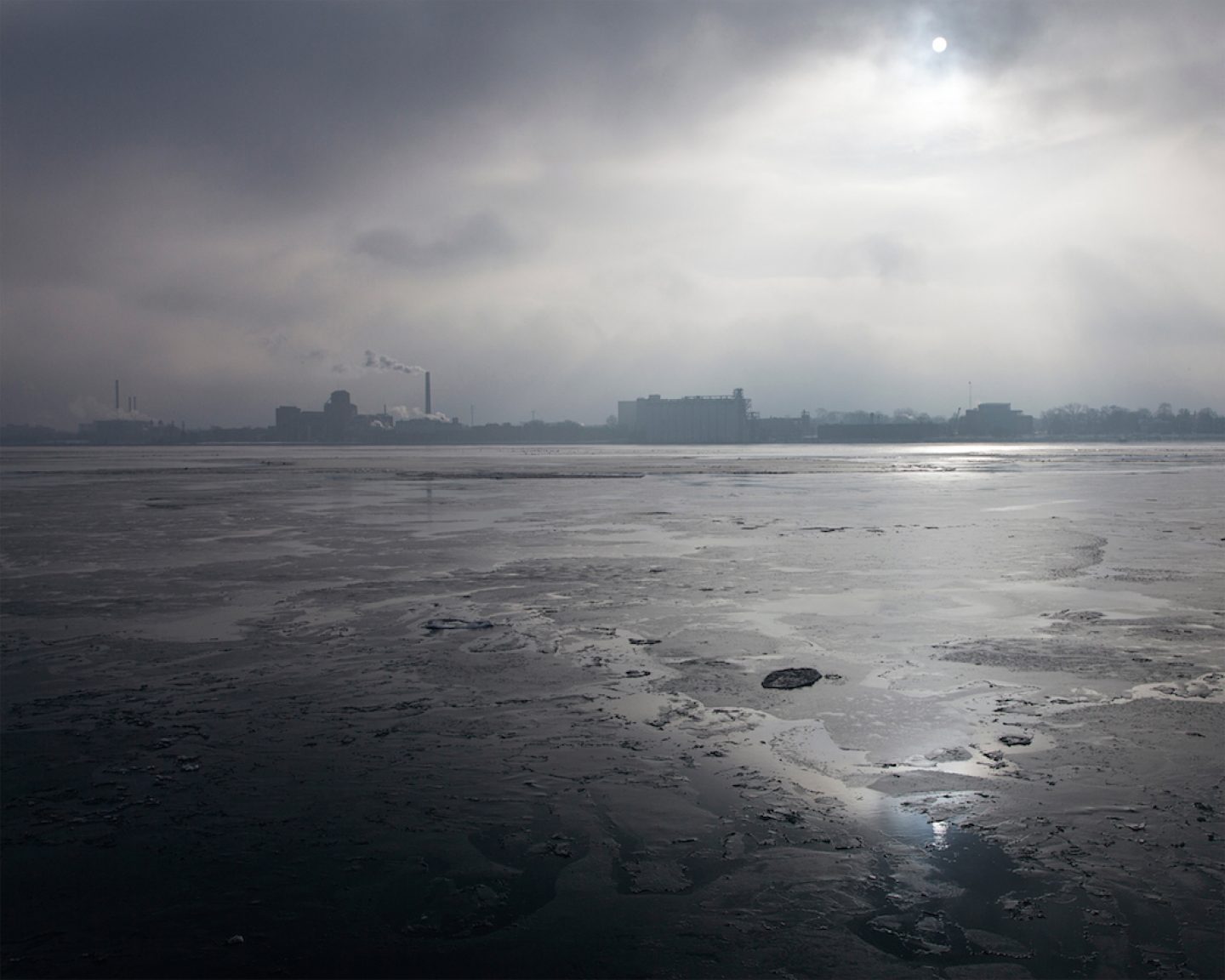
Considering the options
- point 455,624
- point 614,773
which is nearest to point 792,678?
point 614,773

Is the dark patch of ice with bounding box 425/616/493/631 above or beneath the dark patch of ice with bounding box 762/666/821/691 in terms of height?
above

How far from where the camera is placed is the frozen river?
4.22 m

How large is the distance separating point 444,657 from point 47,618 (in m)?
5.56

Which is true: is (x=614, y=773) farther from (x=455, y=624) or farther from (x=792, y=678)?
(x=455, y=624)

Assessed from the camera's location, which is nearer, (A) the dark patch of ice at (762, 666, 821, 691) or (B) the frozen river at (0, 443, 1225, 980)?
(B) the frozen river at (0, 443, 1225, 980)

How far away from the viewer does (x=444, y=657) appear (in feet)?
30.5

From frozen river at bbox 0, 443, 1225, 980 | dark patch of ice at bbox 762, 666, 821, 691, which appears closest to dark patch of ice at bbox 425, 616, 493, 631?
frozen river at bbox 0, 443, 1225, 980

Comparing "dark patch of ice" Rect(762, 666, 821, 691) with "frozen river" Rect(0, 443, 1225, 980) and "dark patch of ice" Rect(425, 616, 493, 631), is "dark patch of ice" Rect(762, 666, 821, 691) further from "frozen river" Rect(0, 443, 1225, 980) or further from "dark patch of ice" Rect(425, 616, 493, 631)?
"dark patch of ice" Rect(425, 616, 493, 631)

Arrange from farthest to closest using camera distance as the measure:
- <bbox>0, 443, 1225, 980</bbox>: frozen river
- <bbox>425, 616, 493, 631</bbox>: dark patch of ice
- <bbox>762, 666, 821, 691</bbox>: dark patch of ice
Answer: <bbox>425, 616, 493, 631</bbox>: dark patch of ice → <bbox>762, 666, 821, 691</bbox>: dark patch of ice → <bbox>0, 443, 1225, 980</bbox>: frozen river

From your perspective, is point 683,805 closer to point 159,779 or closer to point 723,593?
point 159,779

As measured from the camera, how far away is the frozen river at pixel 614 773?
4223 millimetres

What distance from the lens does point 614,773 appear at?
6164mm

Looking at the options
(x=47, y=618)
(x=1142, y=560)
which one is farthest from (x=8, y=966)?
(x=1142, y=560)

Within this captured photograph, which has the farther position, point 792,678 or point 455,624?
point 455,624
